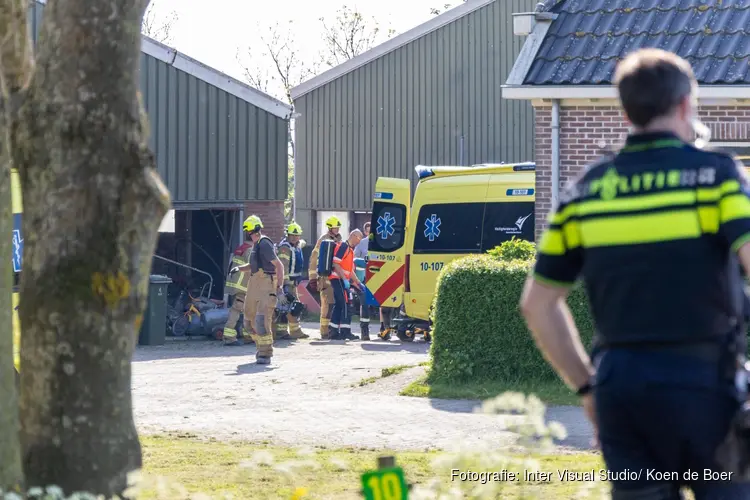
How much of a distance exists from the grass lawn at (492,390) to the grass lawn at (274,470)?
2530mm

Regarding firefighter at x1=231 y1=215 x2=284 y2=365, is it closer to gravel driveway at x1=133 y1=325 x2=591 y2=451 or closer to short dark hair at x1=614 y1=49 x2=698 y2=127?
gravel driveway at x1=133 y1=325 x2=591 y2=451

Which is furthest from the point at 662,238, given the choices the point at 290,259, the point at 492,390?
the point at 290,259


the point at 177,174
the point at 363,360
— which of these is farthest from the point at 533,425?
the point at 177,174

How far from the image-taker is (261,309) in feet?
53.9

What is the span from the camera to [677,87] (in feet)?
11.0

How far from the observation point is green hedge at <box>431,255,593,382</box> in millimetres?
12062

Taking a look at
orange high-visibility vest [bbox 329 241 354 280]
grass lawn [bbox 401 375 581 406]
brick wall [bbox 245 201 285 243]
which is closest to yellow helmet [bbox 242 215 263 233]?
orange high-visibility vest [bbox 329 241 354 280]

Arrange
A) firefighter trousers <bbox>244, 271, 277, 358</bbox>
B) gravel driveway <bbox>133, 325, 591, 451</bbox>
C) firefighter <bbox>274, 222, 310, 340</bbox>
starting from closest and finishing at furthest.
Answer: gravel driveway <bbox>133, 325, 591, 451</bbox> → firefighter trousers <bbox>244, 271, 277, 358</bbox> → firefighter <bbox>274, 222, 310, 340</bbox>

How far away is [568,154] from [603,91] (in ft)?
2.73

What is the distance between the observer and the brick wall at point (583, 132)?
13664mm

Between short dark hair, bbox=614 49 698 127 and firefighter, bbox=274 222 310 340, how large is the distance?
16532 mm

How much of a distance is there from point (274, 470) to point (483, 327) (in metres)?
5.73

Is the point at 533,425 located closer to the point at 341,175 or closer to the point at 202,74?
the point at 202,74

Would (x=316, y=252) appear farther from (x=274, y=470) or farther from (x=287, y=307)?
(x=274, y=470)
